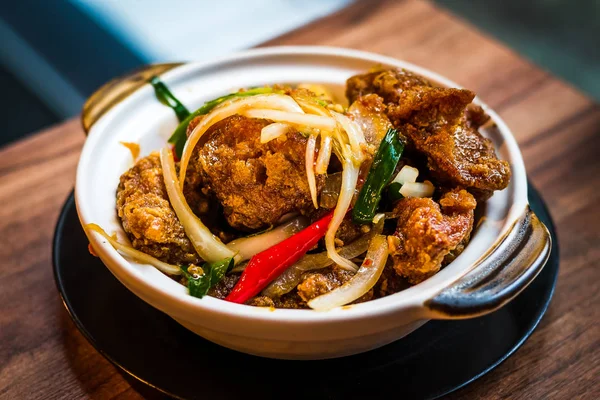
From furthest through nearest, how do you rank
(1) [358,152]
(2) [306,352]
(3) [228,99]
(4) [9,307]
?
(4) [9,307] < (3) [228,99] < (1) [358,152] < (2) [306,352]

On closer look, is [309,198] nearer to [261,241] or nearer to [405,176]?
[261,241]

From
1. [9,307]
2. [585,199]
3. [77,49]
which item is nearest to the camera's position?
[9,307]

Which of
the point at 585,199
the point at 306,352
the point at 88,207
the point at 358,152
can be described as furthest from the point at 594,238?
the point at 88,207

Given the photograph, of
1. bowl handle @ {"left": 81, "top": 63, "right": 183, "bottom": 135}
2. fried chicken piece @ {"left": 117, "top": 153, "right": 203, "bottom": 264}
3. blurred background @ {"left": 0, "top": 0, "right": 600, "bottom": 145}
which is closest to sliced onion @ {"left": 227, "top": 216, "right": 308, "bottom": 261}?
fried chicken piece @ {"left": 117, "top": 153, "right": 203, "bottom": 264}

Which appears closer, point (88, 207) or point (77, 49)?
point (88, 207)

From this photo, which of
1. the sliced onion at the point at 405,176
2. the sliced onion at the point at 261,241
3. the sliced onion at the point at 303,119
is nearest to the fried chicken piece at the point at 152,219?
the sliced onion at the point at 261,241

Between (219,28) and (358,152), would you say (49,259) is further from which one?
(219,28)

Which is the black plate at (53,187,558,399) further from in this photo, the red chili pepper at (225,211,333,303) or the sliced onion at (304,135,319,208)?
the sliced onion at (304,135,319,208)
